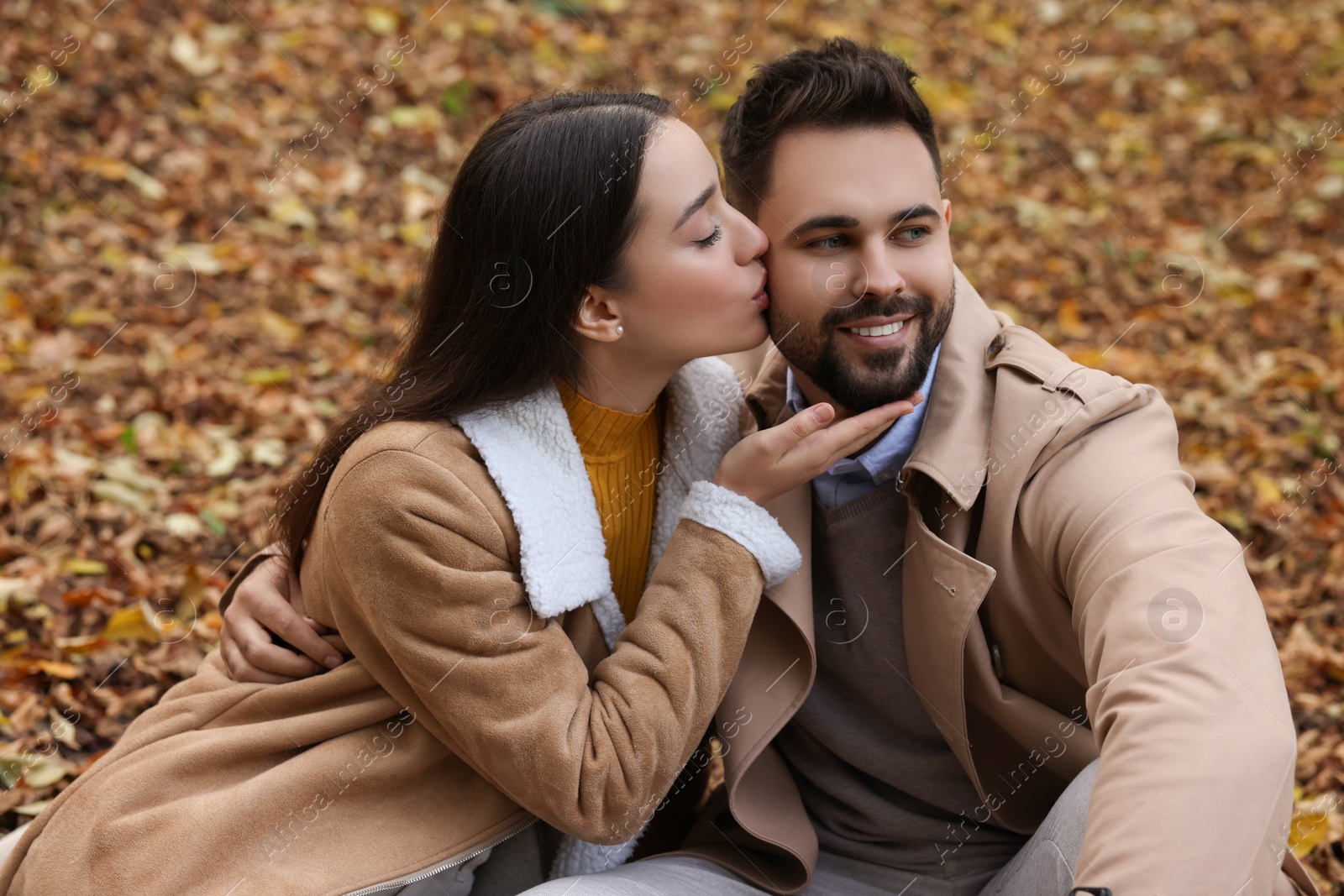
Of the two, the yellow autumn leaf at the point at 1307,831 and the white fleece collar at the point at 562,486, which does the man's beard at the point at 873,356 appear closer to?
the white fleece collar at the point at 562,486

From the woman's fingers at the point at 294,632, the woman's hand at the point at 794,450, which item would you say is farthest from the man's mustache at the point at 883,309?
the woman's fingers at the point at 294,632

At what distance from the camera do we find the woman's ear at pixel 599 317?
237 centimetres

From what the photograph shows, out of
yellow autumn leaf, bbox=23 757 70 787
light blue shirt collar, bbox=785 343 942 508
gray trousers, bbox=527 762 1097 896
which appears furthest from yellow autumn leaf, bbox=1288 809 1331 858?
yellow autumn leaf, bbox=23 757 70 787

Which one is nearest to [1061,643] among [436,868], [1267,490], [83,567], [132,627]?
[436,868]

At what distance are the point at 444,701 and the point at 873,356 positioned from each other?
3.66 feet

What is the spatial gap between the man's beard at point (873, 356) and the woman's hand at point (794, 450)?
5.4 inches

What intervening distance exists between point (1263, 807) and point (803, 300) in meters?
1.30

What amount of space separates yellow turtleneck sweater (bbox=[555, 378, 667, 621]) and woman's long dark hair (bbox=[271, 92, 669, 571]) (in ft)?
0.35

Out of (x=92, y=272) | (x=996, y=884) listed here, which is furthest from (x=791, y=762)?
(x=92, y=272)

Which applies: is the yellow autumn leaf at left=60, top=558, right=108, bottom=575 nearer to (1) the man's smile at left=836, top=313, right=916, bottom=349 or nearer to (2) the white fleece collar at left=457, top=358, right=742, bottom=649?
(2) the white fleece collar at left=457, top=358, right=742, bottom=649

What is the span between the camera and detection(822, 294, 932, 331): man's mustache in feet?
7.83

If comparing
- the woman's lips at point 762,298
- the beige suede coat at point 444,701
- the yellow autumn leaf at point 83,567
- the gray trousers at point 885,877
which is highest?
the woman's lips at point 762,298

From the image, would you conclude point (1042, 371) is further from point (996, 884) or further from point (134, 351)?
point (134, 351)

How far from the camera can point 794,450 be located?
2.26 meters
